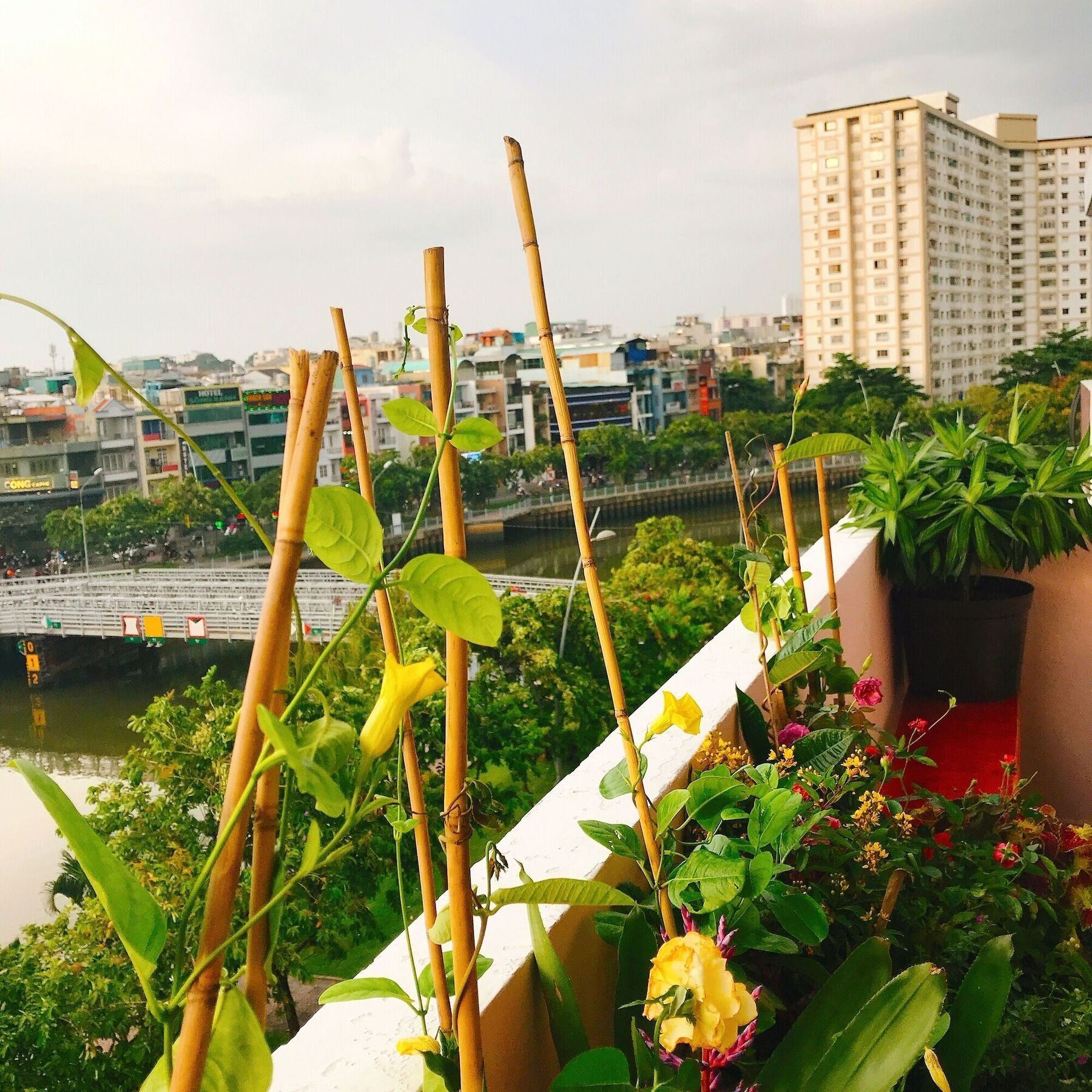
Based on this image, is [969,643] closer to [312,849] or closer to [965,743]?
[965,743]

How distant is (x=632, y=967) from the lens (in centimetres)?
62

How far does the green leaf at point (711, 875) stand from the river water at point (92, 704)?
17.8 metres

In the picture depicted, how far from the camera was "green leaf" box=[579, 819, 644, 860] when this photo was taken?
→ 669 mm

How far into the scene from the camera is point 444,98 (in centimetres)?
4325

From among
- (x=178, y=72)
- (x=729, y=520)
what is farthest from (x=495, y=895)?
(x=178, y=72)

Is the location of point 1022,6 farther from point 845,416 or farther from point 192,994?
point 192,994

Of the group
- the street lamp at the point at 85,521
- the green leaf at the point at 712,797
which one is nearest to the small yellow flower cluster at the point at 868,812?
the green leaf at the point at 712,797

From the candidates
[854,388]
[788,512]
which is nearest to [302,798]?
[788,512]

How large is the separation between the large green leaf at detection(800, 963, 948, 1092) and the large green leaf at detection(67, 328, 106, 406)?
439 millimetres

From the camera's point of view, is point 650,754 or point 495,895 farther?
point 650,754

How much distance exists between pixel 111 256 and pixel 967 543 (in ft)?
150

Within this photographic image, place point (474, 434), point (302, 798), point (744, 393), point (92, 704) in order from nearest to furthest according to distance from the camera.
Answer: point (474, 434) → point (302, 798) → point (92, 704) → point (744, 393)

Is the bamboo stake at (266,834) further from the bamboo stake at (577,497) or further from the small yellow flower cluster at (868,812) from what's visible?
the small yellow flower cluster at (868,812)

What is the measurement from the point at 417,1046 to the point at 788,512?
84cm
